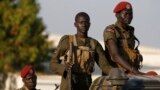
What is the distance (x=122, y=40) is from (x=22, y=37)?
40434 millimetres

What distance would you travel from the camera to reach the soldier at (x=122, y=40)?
8227mm

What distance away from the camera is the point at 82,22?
324 inches

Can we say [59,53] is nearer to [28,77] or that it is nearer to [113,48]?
[113,48]

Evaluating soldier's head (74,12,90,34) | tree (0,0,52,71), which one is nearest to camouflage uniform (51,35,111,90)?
soldier's head (74,12,90,34)

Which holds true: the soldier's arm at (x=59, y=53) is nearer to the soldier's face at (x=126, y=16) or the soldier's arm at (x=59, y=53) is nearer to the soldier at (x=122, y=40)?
the soldier at (x=122, y=40)

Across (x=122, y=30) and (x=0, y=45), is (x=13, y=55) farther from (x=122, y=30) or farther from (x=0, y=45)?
(x=122, y=30)

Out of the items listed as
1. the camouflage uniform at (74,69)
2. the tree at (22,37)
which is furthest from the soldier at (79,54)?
the tree at (22,37)

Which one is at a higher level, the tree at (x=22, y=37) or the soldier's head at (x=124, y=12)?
the tree at (x=22, y=37)

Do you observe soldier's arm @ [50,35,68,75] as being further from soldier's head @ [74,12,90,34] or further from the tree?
the tree

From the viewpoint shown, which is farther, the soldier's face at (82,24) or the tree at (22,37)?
the tree at (22,37)

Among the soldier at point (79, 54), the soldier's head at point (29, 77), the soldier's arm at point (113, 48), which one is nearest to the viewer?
the soldier's arm at point (113, 48)

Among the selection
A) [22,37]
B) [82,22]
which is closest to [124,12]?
[82,22]

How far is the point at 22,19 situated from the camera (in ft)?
159

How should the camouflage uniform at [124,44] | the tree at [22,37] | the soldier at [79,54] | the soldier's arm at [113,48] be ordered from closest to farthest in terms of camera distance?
the soldier's arm at [113,48] → the soldier at [79,54] → the camouflage uniform at [124,44] → the tree at [22,37]
